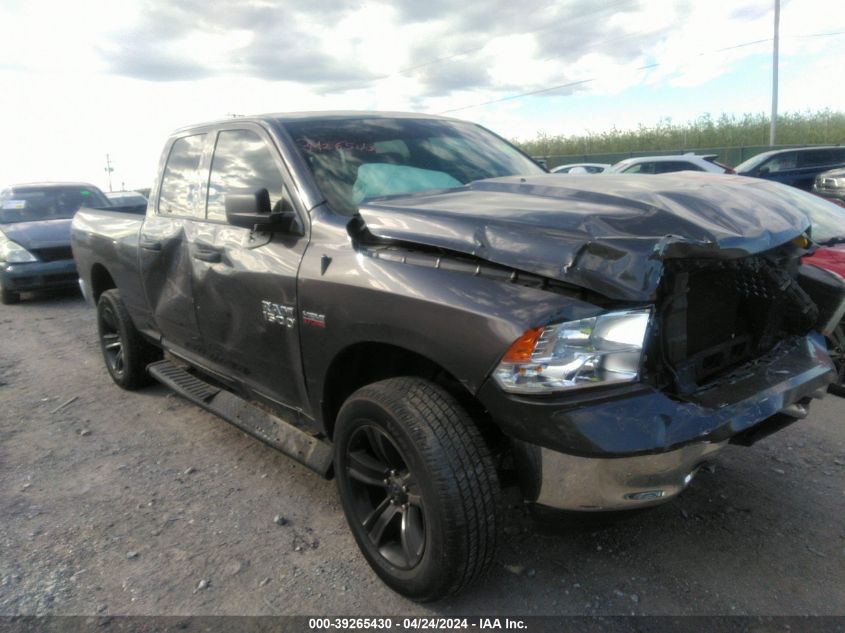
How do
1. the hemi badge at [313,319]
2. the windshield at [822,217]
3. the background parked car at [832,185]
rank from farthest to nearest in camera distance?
the background parked car at [832,185], the windshield at [822,217], the hemi badge at [313,319]

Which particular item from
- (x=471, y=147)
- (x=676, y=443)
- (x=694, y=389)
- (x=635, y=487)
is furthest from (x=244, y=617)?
(x=471, y=147)

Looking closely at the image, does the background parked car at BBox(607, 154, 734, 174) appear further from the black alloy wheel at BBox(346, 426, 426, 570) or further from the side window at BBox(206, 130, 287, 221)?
the black alloy wheel at BBox(346, 426, 426, 570)

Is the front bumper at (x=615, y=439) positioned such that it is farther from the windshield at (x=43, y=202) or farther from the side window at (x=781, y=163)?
the side window at (x=781, y=163)

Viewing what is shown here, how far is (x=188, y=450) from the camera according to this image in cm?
409

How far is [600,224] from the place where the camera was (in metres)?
2.20

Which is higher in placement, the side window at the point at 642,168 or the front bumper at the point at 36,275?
the side window at the point at 642,168

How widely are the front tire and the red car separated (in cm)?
299

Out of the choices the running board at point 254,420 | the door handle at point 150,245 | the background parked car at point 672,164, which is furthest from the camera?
the background parked car at point 672,164

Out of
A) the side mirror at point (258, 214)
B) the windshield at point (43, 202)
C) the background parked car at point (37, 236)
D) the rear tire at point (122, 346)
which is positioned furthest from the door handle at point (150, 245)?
the windshield at point (43, 202)

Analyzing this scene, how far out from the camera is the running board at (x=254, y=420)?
3.01 m

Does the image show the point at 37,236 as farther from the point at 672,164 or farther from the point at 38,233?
the point at 672,164

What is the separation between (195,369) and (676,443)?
3.16m

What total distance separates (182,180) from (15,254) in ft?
21.7

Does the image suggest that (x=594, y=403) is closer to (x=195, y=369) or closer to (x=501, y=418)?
(x=501, y=418)
